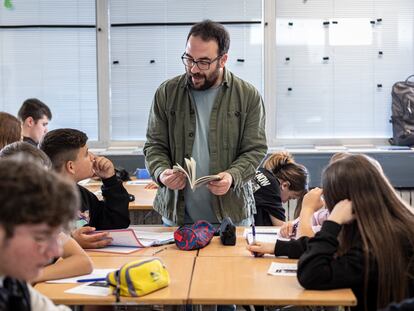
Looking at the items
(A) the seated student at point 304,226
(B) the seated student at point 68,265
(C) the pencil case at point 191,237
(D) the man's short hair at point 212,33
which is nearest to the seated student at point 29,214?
(B) the seated student at point 68,265

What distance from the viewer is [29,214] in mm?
1359

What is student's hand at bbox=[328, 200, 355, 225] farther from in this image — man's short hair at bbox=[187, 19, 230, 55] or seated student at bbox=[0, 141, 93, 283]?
man's short hair at bbox=[187, 19, 230, 55]

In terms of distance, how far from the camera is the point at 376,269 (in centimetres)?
219

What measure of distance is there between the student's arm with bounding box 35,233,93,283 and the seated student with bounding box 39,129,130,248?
1.40ft

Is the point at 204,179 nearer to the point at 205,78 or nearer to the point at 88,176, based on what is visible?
the point at 205,78

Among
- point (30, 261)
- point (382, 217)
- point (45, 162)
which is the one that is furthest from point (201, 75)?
point (30, 261)

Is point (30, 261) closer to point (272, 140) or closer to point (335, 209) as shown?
point (335, 209)

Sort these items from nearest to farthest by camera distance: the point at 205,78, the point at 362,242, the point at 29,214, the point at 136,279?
1. the point at 29,214
2. the point at 136,279
3. the point at 362,242
4. the point at 205,78

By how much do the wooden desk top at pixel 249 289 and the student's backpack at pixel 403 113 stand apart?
11.6 ft

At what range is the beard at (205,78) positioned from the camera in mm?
3084

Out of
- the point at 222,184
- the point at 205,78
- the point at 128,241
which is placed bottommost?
the point at 128,241

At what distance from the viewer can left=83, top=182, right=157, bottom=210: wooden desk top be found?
13.6 ft

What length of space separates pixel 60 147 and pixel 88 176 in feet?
0.70

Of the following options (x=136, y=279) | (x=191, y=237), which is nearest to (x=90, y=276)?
(x=136, y=279)
